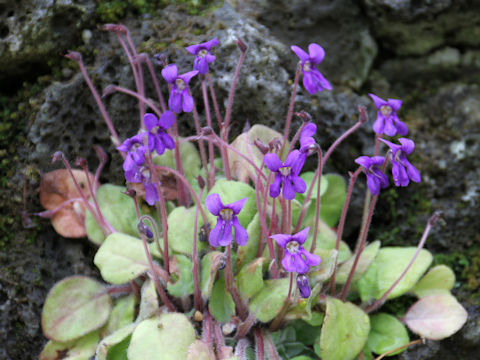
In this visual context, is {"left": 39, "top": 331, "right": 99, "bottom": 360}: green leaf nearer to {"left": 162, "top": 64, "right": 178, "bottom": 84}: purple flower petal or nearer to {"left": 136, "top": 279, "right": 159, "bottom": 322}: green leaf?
{"left": 136, "top": 279, "right": 159, "bottom": 322}: green leaf

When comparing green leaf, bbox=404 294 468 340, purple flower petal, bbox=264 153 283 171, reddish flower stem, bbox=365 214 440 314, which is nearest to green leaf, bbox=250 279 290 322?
reddish flower stem, bbox=365 214 440 314

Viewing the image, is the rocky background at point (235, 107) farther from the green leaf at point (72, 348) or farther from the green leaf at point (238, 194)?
the green leaf at point (238, 194)

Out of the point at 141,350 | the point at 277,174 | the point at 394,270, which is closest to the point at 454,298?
the point at 394,270

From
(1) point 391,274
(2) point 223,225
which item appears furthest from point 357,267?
(2) point 223,225

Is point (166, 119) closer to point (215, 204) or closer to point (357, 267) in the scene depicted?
point (215, 204)

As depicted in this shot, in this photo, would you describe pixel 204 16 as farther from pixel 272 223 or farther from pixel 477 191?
pixel 477 191

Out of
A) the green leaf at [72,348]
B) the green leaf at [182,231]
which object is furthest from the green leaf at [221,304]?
the green leaf at [72,348]
